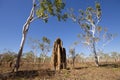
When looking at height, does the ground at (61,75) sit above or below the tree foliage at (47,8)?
below

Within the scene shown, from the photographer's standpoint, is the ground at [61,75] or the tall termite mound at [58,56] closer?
the ground at [61,75]

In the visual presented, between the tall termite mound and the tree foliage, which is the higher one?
the tree foliage

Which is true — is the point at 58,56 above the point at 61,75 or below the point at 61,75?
above

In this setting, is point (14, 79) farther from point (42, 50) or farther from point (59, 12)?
point (42, 50)

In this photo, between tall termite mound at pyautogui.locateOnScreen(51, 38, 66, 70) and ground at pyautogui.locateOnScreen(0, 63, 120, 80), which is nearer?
ground at pyautogui.locateOnScreen(0, 63, 120, 80)

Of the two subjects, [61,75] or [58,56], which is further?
[58,56]

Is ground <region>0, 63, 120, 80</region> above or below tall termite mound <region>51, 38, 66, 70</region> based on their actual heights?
below

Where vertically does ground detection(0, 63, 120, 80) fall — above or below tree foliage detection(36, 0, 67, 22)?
below

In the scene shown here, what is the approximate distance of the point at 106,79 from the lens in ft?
59.0

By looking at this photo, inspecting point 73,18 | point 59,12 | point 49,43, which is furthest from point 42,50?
point 59,12

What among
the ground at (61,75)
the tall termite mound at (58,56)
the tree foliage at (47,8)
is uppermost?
the tree foliage at (47,8)

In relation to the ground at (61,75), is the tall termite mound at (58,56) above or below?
above

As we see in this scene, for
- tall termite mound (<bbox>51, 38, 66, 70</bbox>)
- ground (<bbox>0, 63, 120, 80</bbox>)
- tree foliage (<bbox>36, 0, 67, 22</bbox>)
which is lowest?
ground (<bbox>0, 63, 120, 80</bbox>)

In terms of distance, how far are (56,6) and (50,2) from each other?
118 centimetres
